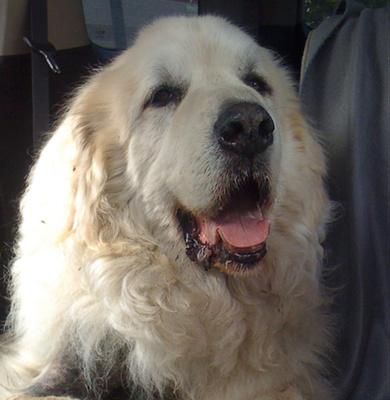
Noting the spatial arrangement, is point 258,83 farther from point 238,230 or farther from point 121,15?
point 121,15

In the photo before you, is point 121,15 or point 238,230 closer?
point 238,230

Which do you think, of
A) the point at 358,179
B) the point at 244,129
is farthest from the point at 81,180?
the point at 358,179

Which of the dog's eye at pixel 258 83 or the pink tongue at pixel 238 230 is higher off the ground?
the dog's eye at pixel 258 83

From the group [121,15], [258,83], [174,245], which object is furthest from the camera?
[121,15]

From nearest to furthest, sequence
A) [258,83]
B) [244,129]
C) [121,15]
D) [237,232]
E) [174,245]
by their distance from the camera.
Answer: [244,129] → [237,232] → [174,245] → [258,83] → [121,15]

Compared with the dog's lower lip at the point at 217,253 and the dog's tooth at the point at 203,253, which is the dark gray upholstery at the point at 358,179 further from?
the dog's tooth at the point at 203,253

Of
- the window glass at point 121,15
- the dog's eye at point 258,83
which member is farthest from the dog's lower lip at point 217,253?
the window glass at point 121,15

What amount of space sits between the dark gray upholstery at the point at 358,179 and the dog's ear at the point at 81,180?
2.51ft

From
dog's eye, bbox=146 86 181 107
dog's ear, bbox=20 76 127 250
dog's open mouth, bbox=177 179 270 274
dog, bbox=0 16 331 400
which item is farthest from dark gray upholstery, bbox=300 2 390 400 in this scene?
dog's ear, bbox=20 76 127 250

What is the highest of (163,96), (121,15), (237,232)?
(163,96)

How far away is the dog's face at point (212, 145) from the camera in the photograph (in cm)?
Answer: 188

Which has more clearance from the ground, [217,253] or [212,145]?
[212,145]

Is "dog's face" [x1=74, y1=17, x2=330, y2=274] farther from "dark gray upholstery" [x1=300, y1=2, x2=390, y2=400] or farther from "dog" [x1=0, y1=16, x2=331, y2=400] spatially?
"dark gray upholstery" [x1=300, y1=2, x2=390, y2=400]

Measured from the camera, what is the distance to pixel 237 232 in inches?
78.2
